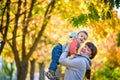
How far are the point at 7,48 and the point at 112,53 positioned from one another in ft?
24.6

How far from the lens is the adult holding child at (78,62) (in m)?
7.41

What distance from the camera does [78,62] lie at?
24.3 feet

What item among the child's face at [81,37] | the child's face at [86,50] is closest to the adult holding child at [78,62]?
the child's face at [86,50]

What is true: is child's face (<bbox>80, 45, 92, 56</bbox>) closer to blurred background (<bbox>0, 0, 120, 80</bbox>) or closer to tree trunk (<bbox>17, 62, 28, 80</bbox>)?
blurred background (<bbox>0, 0, 120, 80</bbox>)

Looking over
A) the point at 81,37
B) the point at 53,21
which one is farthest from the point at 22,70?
the point at 81,37

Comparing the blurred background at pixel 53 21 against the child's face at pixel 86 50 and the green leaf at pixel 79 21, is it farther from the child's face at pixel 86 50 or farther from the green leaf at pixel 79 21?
the child's face at pixel 86 50

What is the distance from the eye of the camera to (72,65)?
7414mm

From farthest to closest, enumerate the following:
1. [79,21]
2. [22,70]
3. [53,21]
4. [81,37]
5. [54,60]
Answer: [53,21]
[22,70]
[79,21]
[54,60]
[81,37]

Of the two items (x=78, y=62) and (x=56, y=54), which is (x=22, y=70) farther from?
(x=78, y=62)

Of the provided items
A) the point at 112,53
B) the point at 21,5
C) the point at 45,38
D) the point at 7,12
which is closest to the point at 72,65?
the point at 7,12

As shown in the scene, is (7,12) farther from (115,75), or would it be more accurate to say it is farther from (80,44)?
(80,44)

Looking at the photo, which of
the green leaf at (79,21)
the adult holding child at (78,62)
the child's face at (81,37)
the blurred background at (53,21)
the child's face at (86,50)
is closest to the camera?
the adult holding child at (78,62)

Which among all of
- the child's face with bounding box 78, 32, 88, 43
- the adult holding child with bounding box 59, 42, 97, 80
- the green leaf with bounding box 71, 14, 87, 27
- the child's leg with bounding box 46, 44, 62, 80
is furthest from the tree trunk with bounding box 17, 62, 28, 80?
the adult holding child with bounding box 59, 42, 97, 80

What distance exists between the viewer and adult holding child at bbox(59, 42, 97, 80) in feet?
24.3
